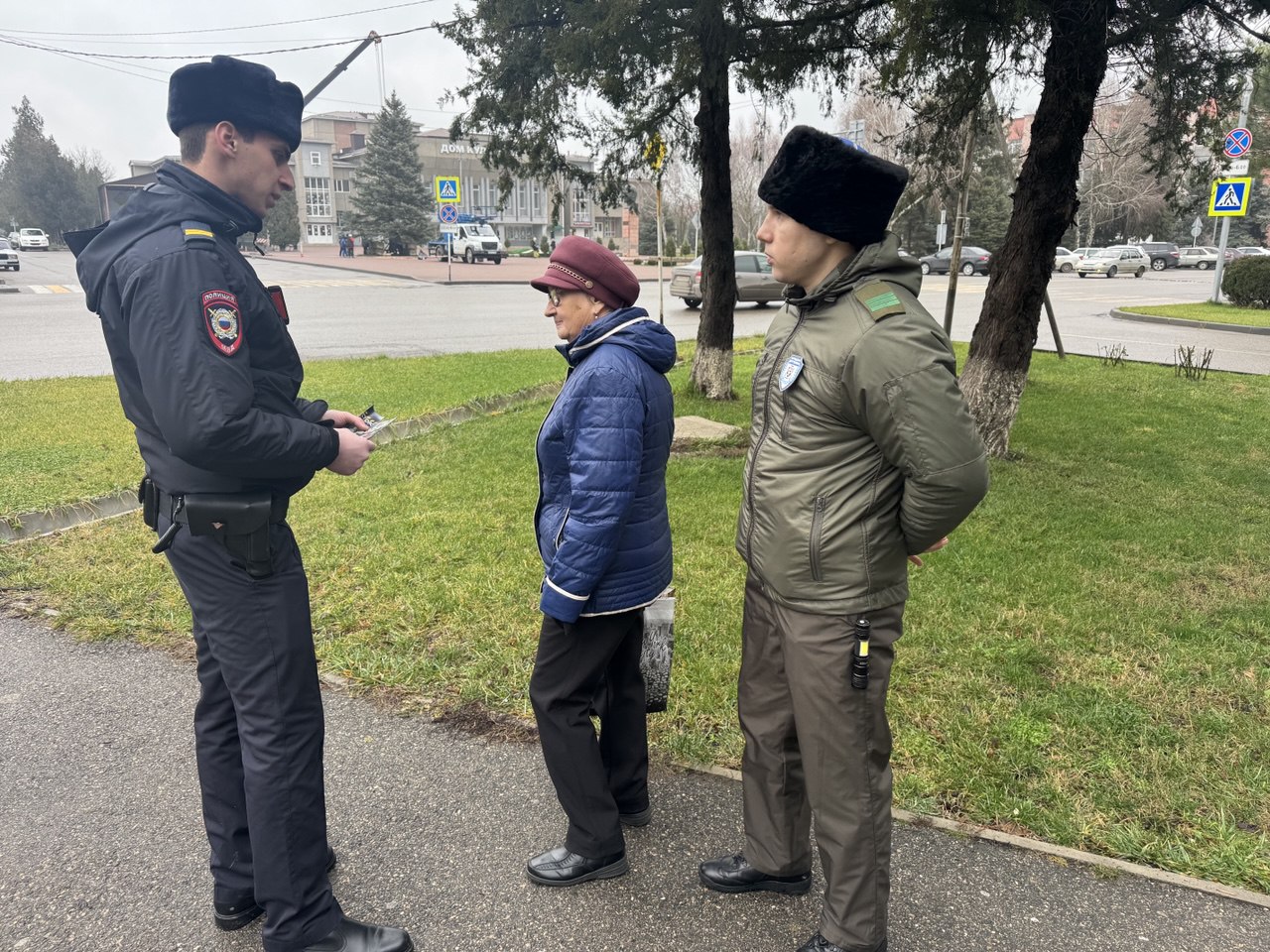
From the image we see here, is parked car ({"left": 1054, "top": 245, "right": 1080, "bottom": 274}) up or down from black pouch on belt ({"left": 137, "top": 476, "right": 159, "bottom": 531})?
up

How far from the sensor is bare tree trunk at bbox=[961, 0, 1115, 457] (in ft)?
19.7

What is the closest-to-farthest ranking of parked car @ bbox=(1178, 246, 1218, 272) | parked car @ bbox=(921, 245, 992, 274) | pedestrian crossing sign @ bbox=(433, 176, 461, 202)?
1. pedestrian crossing sign @ bbox=(433, 176, 461, 202)
2. parked car @ bbox=(921, 245, 992, 274)
3. parked car @ bbox=(1178, 246, 1218, 272)

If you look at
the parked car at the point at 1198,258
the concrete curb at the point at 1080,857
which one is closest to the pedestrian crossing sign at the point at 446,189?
the concrete curb at the point at 1080,857

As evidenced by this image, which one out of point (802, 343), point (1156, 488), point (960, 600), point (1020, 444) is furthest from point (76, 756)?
point (1020, 444)

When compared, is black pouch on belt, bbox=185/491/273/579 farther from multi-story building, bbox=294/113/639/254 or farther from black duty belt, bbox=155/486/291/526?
multi-story building, bbox=294/113/639/254

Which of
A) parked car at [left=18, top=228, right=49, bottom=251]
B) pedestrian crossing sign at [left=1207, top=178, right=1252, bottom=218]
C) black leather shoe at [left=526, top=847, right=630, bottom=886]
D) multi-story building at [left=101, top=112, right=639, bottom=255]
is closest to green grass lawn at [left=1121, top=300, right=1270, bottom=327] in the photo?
pedestrian crossing sign at [left=1207, top=178, right=1252, bottom=218]

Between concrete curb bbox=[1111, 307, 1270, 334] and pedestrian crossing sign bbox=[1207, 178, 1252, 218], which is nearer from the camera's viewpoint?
concrete curb bbox=[1111, 307, 1270, 334]

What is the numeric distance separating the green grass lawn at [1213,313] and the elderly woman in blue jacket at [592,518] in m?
20.2

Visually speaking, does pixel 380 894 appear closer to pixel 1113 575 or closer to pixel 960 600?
pixel 960 600

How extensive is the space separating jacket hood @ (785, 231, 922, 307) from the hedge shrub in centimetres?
2459

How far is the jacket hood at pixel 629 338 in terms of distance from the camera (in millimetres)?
2369

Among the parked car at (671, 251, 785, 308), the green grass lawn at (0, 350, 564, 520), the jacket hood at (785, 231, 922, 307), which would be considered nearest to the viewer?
the jacket hood at (785, 231, 922, 307)

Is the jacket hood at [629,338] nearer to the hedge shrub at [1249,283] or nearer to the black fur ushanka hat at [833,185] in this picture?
the black fur ushanka hat at [833,185]

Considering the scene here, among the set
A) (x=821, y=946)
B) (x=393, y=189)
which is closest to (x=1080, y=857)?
(x=821, y=946)
